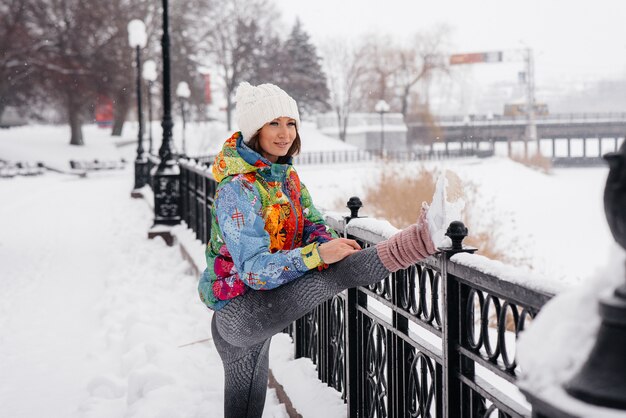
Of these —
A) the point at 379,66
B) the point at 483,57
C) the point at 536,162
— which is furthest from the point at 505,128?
the point at 536,162

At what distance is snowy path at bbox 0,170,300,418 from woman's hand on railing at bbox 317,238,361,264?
207cm

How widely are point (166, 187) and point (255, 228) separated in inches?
414

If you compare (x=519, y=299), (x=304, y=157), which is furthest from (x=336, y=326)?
(x=304, y=157)

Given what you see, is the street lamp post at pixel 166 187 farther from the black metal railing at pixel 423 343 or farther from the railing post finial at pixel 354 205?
the railing post finial at pixel 354 205

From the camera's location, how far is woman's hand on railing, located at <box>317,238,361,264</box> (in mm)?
2723

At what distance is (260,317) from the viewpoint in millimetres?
3002

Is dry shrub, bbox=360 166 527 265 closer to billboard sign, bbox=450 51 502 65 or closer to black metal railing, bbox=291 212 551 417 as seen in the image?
black metal railing, bbox=291 212 551 417

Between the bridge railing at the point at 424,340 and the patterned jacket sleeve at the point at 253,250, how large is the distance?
0.51 meters

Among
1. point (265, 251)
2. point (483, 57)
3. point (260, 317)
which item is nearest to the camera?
point (265, 251)

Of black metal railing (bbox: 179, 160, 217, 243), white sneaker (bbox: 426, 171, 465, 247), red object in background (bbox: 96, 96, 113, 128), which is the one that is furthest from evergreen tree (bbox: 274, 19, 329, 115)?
white sneaker (bbox: 426, 171, 465, 247)

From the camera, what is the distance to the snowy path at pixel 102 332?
500 centimetres

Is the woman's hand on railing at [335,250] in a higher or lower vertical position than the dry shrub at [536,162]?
higher

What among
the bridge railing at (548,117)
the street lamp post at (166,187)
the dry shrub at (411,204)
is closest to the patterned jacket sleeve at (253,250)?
the street lamp post at (166,187)

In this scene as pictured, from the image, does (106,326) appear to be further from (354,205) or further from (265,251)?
(265,251)
